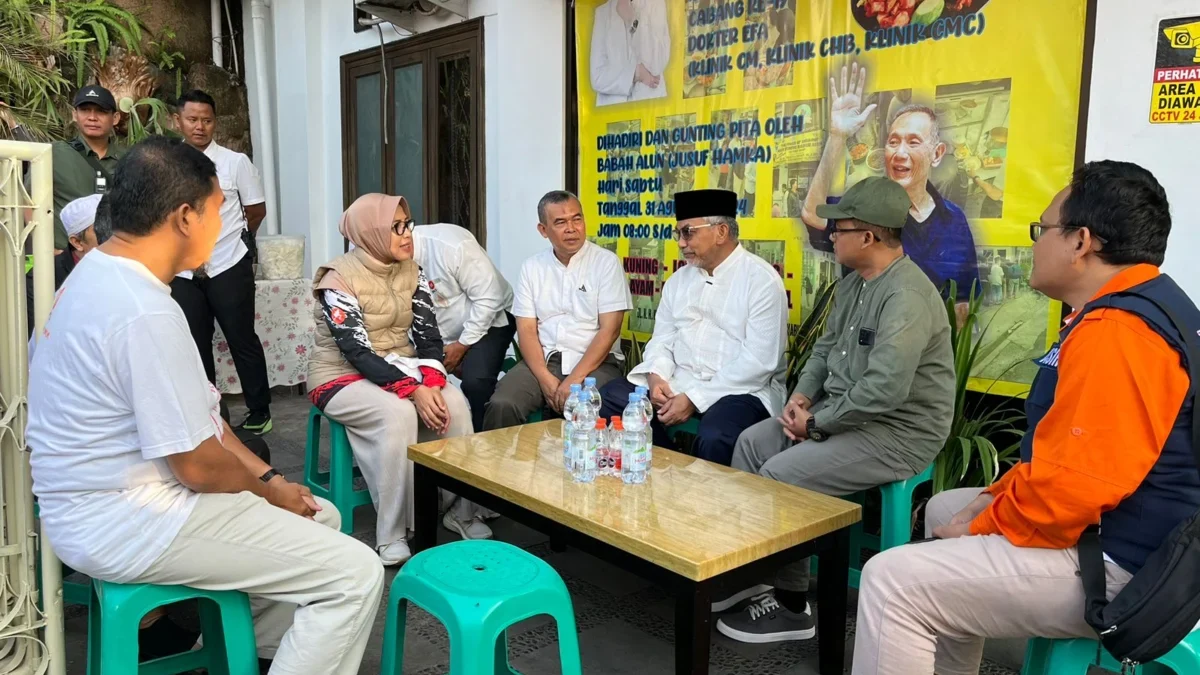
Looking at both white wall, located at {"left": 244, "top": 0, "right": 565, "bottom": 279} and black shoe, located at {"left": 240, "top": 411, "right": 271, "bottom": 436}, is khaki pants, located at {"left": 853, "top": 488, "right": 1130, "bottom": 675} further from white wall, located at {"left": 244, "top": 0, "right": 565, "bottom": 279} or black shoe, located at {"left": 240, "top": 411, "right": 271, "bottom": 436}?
black shoe, located at {"left": 240, "top": 411, "right": 271, "bottom": 436}

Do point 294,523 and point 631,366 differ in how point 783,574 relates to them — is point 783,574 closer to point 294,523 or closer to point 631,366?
point 294,523

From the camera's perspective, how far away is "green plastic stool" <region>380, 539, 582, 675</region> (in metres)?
1.88

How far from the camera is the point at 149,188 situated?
1867mm

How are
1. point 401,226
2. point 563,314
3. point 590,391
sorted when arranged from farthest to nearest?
1. point 563,314
2. point 401,226
3. point 590,391

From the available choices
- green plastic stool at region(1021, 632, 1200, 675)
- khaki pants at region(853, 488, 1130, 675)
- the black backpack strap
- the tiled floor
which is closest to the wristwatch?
the tiled floor

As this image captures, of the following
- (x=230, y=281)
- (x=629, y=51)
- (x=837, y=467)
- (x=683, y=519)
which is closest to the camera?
(x=683, y=519)

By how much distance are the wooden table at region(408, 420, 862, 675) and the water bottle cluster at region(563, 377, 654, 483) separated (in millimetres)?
44

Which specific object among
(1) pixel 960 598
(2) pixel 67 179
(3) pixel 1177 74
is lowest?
(1) pixel 960 598

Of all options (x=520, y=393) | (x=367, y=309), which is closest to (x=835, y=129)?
(x=520, y=393)

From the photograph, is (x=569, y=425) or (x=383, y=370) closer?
(x=569, y=425)

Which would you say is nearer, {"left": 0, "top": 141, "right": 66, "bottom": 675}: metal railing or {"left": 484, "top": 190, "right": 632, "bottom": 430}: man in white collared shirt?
{"left": 0, "top": 141, "right": 66, "bottom": 675}: metal railing

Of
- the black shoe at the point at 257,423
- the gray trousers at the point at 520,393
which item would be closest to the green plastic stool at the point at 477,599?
the gray trousers at the point at 520,393

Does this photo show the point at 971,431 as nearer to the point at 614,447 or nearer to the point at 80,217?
the point at 614,447

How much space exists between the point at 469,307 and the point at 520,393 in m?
0.62
